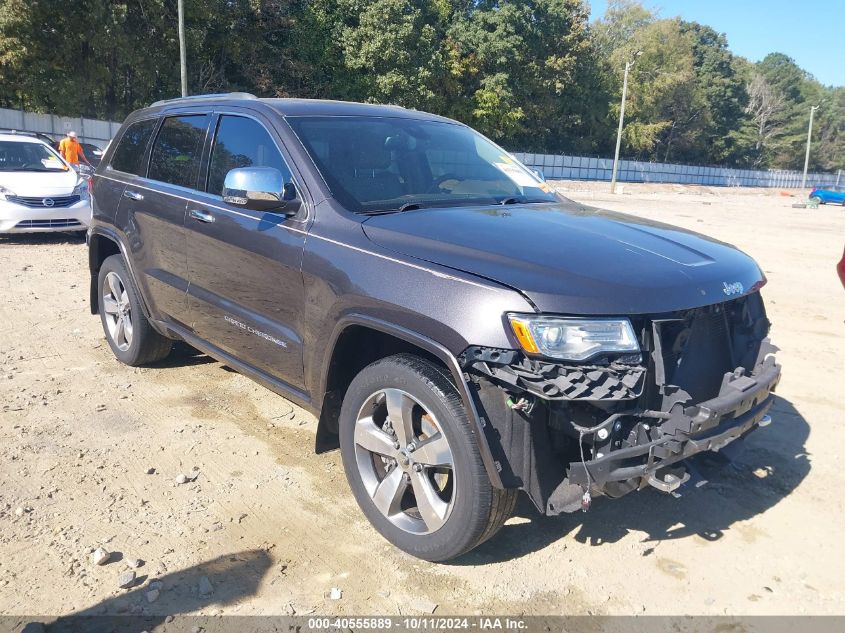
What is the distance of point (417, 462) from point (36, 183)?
10363 mm

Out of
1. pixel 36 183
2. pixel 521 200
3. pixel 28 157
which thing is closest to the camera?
pixel 521 200

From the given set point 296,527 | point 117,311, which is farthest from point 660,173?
point 296,527

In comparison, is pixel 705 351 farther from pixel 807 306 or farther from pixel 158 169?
pixel 807 306

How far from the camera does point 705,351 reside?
2914mm

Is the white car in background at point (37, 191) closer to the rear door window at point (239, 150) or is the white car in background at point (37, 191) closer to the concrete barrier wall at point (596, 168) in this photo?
the concrete barrier wall at point (596, 168)

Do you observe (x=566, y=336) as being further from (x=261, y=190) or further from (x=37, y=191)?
(x=37, y=191)

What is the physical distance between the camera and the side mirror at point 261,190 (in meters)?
3.24

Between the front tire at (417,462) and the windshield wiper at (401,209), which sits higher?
A: the windshield wiper at (401,209)

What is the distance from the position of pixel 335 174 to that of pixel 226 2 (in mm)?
34236

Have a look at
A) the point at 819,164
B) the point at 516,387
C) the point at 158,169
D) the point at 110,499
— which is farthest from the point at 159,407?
the point at 819,164

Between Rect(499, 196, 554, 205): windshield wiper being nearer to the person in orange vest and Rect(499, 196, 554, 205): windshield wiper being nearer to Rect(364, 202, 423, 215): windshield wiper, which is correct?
Rect(364, 202, 423, 215): windshield wiper

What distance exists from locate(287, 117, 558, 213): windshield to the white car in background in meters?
8.72

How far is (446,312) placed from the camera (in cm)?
260

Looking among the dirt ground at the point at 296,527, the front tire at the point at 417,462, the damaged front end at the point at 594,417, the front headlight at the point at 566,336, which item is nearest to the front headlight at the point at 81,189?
the dirt ground at the point at 296,527
